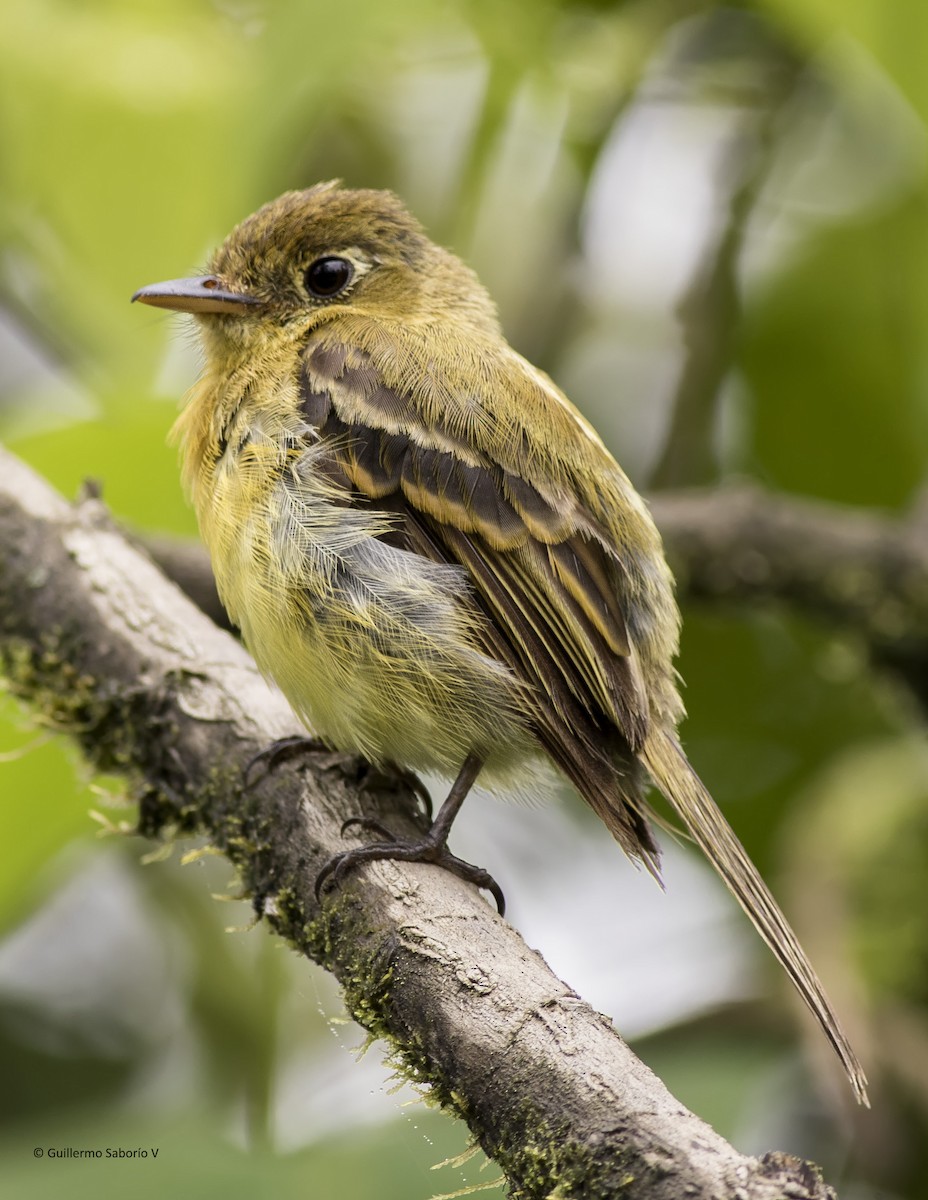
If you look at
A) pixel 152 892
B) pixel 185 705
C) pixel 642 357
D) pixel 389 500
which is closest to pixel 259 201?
pixel 389 500

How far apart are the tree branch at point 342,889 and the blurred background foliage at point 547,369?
0.17m

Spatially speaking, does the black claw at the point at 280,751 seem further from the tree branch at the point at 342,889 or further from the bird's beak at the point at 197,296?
the bird's beak at the point at 197,296

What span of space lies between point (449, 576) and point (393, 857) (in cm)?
63

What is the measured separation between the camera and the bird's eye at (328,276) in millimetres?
3426

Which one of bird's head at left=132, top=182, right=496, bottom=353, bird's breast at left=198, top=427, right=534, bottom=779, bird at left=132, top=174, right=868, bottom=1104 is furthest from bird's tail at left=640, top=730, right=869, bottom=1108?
bird's head at left=132, top=182, right=496, bottom=353

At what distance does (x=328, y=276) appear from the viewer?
3.45m

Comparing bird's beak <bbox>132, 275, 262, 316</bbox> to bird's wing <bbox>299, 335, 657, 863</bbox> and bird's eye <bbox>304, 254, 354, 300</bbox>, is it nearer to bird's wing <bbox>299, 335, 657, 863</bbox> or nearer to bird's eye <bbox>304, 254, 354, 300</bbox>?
bird's eye <bbox>304, 254, 354, 300</bbox>

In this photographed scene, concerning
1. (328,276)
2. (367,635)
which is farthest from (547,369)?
(367,635)

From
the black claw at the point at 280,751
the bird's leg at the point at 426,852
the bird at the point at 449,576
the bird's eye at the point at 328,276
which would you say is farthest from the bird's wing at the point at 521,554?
the bird's eye at the point at 328,276

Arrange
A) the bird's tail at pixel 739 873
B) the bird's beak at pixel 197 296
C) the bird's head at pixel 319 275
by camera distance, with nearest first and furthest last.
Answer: the bird's tail at pixel 739 873 < the bird's beak at pixel 197 296 < the bird's head at pixel 319 275

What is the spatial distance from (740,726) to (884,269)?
134 centimetres

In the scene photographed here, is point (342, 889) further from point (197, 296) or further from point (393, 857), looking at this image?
point (197, 296)

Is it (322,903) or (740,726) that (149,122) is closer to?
(322,903)

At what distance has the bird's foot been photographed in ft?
7.63
